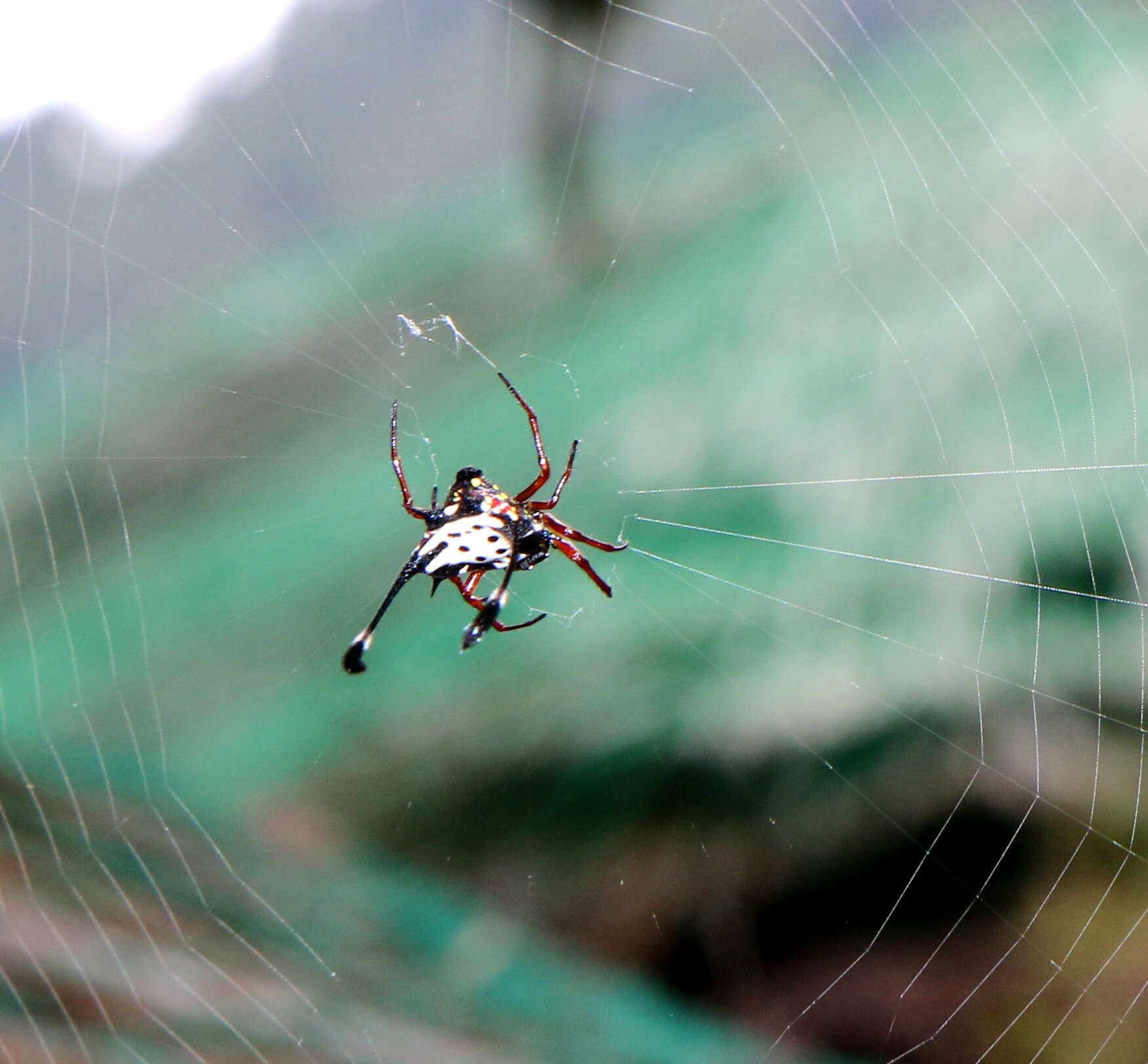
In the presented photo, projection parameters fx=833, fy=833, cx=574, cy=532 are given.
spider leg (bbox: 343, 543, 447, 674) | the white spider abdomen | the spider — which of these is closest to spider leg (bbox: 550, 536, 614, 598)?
the spider

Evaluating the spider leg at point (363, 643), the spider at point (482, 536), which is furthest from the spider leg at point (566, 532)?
the spider leg at point (363, 643)

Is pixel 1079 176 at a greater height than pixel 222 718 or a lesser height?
greater

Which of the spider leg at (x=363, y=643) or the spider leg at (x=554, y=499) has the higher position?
the spider leg at (x=554, y=499)

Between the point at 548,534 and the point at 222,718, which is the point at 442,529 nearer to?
the point at 548,534

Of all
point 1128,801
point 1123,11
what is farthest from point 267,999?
point 1123,11

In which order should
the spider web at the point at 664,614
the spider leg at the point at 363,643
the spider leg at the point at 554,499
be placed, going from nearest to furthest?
the spider leg at the point at 363,643 < the spider web at the point at 664,614 < the spider leg at the point at 554,499

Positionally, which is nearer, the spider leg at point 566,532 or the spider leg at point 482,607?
the spider leg at point 482,607

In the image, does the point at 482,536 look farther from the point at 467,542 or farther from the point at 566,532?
the point at 566,532

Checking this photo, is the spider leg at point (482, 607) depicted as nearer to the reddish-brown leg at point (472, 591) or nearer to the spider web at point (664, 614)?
the reddish-brown leg at point (472, 591)
